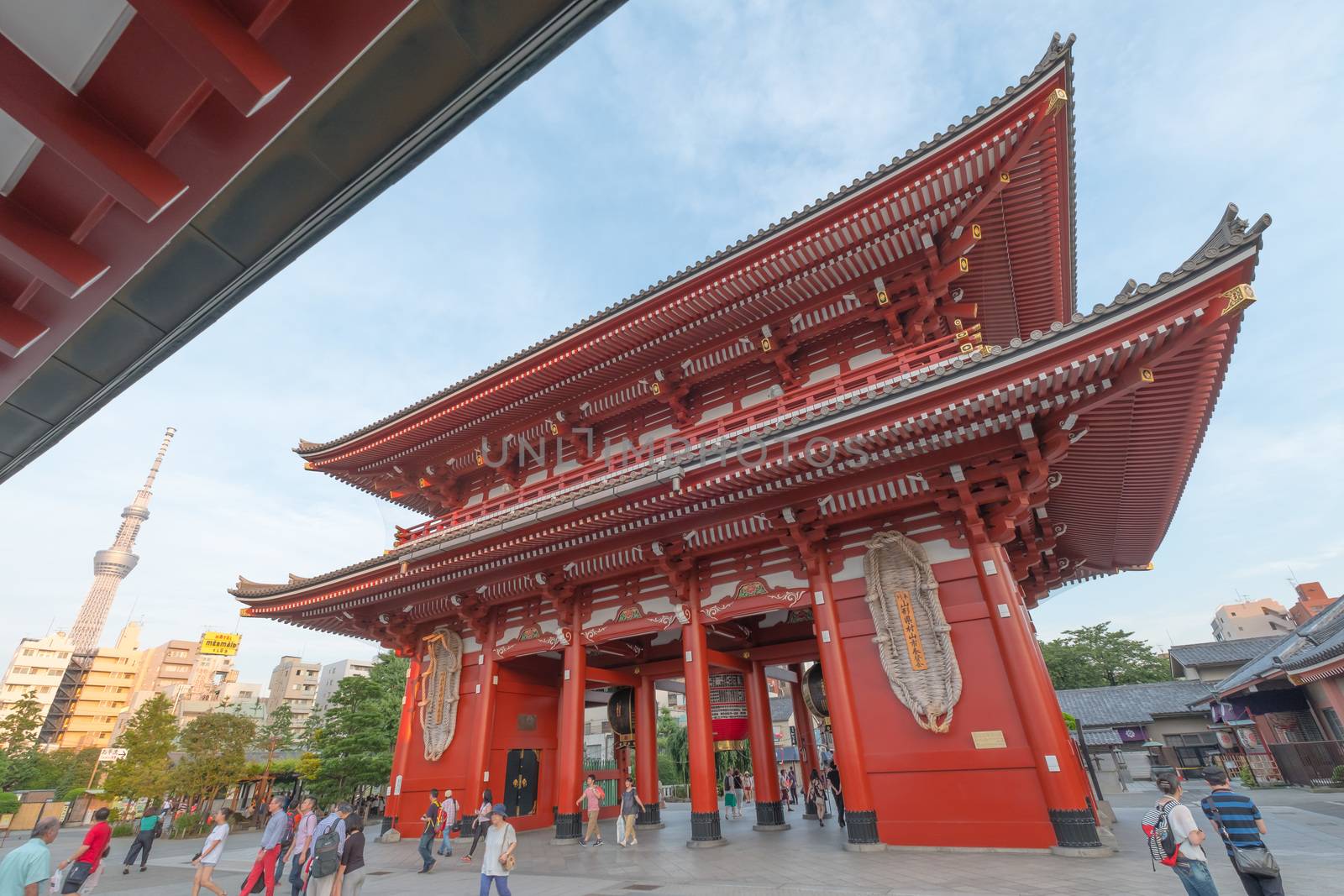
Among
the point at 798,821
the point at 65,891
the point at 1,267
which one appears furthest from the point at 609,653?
the point at 1,267

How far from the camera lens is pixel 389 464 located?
57.3ft

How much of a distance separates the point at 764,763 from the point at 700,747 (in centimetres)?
358

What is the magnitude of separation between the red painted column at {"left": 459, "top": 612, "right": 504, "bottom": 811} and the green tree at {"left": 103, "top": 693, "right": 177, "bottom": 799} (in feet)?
66.4

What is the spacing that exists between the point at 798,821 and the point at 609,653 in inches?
251

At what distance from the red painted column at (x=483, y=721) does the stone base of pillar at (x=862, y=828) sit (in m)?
8.22

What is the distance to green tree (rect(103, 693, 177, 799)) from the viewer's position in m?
25.5

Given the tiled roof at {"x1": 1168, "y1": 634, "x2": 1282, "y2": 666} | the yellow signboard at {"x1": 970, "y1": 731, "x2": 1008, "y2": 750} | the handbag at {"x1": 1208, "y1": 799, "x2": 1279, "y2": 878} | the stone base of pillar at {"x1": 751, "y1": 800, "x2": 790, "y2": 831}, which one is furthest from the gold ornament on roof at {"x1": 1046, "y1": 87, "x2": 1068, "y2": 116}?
the tiled roof at {"x1": 1168, "y1": 634, "x2": 1282, "y2": 666}

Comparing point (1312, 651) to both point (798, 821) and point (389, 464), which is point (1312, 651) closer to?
point (798, 821)

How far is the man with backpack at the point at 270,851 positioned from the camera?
358 inches

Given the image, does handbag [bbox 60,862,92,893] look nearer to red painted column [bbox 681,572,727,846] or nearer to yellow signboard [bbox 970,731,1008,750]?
red painted column [bbox 681,572,727,846]

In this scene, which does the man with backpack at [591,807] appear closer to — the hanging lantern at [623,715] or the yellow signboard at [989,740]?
the hanging lantern at [623,715]

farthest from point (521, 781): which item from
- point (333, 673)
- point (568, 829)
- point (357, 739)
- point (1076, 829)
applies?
point (333, 673)

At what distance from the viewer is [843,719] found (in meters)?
9.99

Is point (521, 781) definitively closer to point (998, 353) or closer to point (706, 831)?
point (706, 831)
